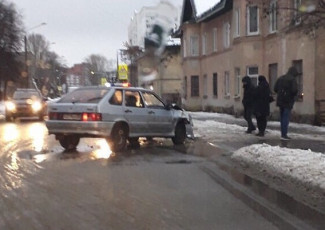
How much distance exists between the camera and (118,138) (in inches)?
518

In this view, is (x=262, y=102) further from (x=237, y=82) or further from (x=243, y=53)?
(x=237, y=82)

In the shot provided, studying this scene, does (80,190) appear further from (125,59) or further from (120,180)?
(125,59)

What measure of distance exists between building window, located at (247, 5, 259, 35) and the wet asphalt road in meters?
16.2

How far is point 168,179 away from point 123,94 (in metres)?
4.79

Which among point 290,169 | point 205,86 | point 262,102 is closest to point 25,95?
point 205,86

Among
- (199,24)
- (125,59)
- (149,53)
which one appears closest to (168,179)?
(199,24)

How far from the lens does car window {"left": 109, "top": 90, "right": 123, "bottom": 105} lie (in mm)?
13225

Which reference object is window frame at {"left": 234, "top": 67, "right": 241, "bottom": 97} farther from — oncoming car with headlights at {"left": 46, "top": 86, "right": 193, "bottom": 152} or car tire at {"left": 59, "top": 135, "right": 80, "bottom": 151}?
car tire at {"left": 59, "top": 135, "right": 80, "bottom": 151}

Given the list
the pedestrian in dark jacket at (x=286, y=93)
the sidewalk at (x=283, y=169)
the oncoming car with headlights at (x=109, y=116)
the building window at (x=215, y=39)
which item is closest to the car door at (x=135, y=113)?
the oncoming car with headlights at (x=109, y=116)

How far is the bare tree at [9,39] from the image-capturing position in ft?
195

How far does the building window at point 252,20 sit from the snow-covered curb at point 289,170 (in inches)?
654

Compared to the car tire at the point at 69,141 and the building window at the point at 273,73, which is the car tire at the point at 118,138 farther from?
the building window at the point at 273,73

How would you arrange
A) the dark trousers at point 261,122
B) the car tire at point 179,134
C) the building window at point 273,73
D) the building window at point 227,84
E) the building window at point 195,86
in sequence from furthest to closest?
the building window at point 195,86, the building window at point 227,84, the building window at point 273,73, the dark trousers at point 261,122, the car tire at point 179,134

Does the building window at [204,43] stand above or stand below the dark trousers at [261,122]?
above
